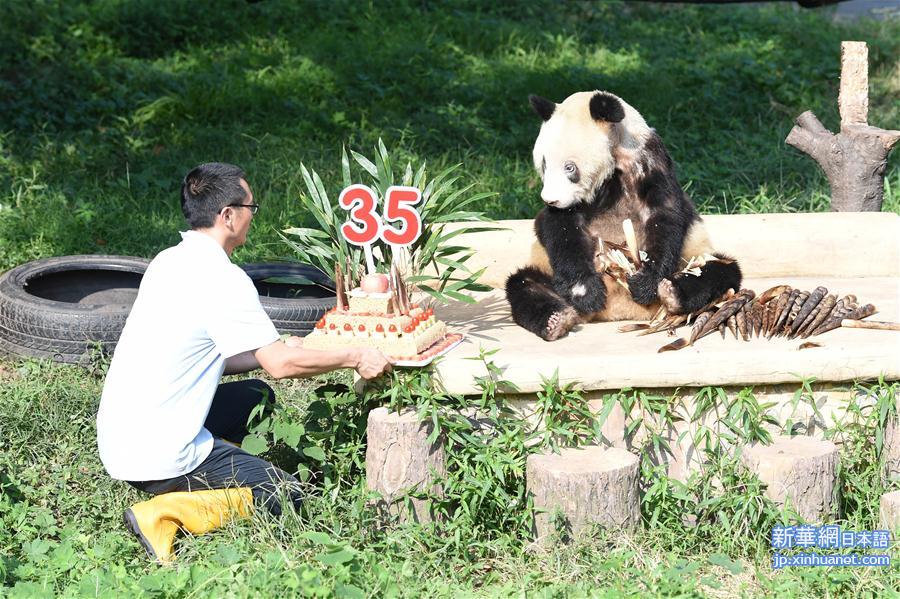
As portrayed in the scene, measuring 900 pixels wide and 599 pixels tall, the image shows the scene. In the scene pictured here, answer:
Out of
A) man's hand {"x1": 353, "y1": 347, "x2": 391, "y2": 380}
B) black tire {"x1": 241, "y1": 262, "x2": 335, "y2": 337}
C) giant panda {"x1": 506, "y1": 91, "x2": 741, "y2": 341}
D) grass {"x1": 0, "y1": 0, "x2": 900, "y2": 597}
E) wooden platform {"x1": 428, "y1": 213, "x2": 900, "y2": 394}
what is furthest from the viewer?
black tire {"x1": 241, "y1": 262, "x2": 335, "y2": 337}

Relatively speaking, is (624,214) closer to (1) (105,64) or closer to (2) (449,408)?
(2) (449,408)

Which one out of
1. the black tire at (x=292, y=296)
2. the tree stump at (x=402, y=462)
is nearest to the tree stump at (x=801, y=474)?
the tree stump at (x=402, y=462)

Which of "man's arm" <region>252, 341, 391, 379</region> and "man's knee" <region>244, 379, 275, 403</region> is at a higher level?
"man's arm" <region>252, 341, 391, 379</region>

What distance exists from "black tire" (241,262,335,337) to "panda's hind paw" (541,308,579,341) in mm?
1484

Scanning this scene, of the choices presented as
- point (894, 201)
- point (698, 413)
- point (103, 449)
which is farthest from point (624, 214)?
point (894, 201)

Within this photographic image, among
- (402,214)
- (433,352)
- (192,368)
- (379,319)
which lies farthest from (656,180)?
(192,368)

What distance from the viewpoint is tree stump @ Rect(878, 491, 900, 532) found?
3.70m

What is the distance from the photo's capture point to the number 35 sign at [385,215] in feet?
13.3

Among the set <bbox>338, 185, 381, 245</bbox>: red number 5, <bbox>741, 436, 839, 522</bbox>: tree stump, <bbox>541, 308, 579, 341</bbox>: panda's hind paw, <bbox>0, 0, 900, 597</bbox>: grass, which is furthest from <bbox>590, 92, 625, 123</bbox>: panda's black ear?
<bbox>741, 436, 839, 522</bbox>: tree stump

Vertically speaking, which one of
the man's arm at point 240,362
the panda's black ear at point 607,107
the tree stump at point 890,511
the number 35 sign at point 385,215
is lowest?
the tree stump at point 890,511

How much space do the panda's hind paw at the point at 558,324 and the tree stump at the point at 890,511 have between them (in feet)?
4.35

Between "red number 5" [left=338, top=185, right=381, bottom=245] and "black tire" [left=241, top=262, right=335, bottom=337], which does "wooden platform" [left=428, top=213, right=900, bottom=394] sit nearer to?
"red number 5" [left=338, top=185, right=381, bottom=245]

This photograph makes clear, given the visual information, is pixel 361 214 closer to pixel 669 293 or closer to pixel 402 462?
pixel 402 462

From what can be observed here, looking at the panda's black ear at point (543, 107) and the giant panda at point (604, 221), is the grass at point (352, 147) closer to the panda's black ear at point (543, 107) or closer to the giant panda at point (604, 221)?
the giant panda at point (604, 221)
